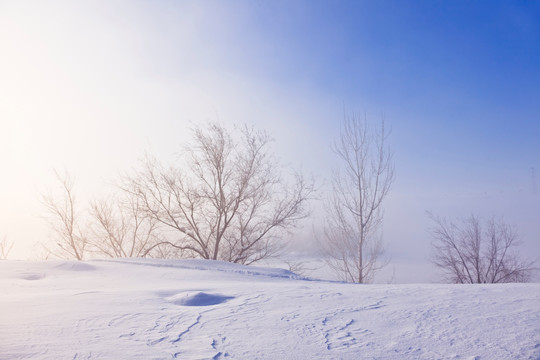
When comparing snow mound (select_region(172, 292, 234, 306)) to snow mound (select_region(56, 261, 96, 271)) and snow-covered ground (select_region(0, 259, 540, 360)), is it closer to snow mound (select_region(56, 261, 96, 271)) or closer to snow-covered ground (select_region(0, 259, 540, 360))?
snow-covered ground (select_region(0, 259, 540, 360))

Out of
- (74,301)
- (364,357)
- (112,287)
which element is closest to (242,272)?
(112,287)

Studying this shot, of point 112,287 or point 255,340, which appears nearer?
point 255,340

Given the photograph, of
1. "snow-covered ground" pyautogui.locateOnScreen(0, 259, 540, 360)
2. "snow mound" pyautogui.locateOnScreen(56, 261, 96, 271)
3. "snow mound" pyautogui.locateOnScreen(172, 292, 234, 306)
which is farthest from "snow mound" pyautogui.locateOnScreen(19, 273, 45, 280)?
"snow mound" pyautogui.locateOnScreen(172, 292, 234, 306)

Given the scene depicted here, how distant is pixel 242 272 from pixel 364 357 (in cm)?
297

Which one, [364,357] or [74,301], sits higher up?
[74,301]

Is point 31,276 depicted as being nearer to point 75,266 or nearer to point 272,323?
point 75,266

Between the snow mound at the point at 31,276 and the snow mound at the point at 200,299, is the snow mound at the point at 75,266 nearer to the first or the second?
the snow mound at the point at 31,276

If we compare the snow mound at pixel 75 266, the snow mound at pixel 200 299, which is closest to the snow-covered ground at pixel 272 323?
the snow mound at pixel 200 299

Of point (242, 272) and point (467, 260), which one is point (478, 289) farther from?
point (467, 260)

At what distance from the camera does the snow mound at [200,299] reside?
96.1 inches

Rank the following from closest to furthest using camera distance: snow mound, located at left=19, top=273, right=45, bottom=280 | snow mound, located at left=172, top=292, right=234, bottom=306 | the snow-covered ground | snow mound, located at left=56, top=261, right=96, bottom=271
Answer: the snow-covered ground < snow mound, located at left=172, top=292, right=234, bottom=306 < snow mound, located at left=19, top=273, right=45, bottom=280 < snow mound, located at left=56, top=261, right=96, bottom=271

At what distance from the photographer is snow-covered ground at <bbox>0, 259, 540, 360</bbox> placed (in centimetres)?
166

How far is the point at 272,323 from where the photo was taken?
2014mm

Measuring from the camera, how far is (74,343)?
5.59ft
